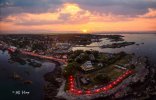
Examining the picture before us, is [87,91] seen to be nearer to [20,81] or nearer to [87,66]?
[87,66]

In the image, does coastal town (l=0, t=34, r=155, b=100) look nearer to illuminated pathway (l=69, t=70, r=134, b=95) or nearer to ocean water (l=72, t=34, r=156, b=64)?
illuminated pathway (l=69, t=70, r=134, b=95)

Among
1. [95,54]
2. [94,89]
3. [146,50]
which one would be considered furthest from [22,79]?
[146,50]

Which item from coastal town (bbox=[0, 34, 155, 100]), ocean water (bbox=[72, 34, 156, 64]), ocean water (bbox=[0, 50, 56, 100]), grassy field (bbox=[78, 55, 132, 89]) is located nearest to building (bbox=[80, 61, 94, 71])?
coastal town (bbox=[0, 34, 155, 100])

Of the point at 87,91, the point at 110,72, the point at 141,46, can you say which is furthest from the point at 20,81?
the point at 141,46

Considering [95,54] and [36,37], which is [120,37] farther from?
[36,37]

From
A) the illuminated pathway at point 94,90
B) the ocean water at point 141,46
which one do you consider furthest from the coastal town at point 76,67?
the ocean water at point 141,46

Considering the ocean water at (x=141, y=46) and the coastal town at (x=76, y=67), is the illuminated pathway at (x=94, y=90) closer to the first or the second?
the coastal town at (x=76, y=67)

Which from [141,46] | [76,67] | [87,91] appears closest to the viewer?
[87,91]

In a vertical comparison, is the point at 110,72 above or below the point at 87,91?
above
